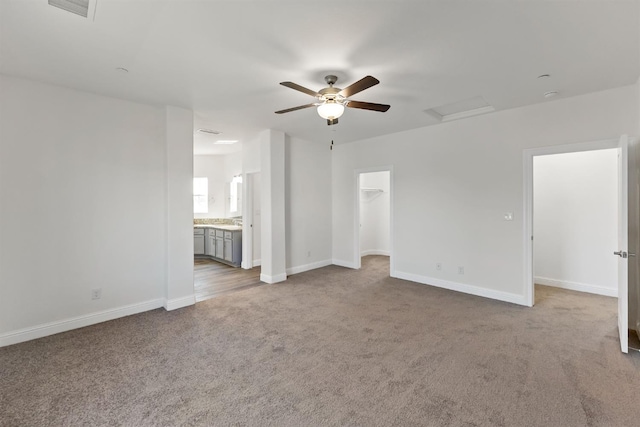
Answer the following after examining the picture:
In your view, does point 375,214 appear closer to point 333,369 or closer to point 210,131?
point 210,131

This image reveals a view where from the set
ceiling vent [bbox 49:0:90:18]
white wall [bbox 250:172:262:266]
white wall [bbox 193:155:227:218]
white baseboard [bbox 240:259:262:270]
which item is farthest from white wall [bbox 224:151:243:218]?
ceiling vent [bbox 49:0:90:18]

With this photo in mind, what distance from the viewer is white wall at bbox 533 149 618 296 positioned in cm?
435

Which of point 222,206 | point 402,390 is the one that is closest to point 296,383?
point 402,390

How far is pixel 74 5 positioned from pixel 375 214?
6.89 meters

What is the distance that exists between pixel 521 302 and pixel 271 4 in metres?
4.49

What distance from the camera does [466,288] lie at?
4.47 meters

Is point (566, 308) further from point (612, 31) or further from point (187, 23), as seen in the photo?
point (187, 23)

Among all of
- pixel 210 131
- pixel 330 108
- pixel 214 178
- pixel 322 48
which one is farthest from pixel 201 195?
pixel 322 48

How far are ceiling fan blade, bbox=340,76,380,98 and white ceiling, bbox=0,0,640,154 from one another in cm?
28

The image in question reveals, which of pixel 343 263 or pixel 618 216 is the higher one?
pixel 618 216

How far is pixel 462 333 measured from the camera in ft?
10.1

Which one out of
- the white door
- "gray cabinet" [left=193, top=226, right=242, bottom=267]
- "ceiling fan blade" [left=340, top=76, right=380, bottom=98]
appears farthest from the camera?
"gray cabinet" [left=193, top=226, right=242, bottom=267]

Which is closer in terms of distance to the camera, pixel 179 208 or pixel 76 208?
pixel 76 208

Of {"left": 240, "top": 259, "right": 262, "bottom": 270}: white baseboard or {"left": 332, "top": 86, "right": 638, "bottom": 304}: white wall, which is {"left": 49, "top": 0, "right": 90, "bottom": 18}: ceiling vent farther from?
{"left": 240, "top": 259, "right": 262, "bottom": 270}: white baseboard
